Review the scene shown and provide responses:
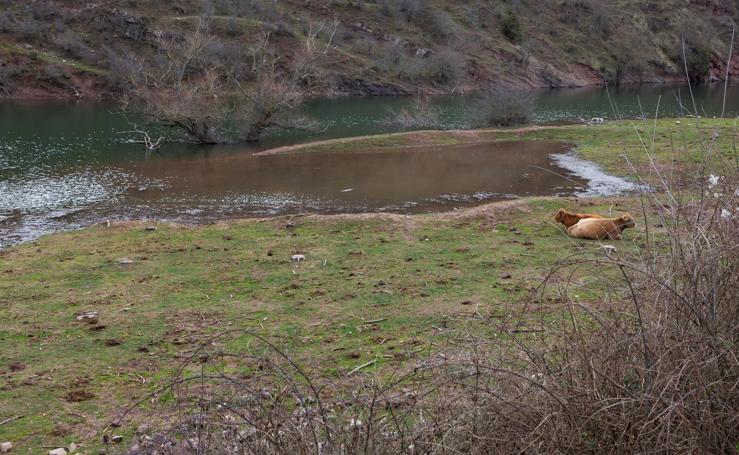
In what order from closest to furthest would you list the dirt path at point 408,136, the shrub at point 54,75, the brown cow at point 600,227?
1. the brown cow at point 600,227
2. the dirt path at point 408,136
3. the shrub at point 54,75

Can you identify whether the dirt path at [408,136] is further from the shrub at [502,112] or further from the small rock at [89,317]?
the small rock at [89,317]

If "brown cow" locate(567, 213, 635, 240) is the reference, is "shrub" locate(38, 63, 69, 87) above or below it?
above

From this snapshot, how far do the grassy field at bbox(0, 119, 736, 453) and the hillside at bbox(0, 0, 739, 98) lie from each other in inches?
1546

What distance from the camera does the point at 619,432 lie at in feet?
11.6

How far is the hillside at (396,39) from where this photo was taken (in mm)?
55841

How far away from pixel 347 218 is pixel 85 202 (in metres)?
7.98

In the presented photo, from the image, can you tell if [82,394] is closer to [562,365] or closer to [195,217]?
[562,365]

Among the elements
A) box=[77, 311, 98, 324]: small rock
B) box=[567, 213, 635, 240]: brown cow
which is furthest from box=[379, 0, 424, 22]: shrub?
box=[77, 311, 98, 324]: small rock

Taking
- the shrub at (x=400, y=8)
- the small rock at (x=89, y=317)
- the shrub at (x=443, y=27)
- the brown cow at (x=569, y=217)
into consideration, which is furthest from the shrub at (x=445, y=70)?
the small rock at (x=89, y=317)

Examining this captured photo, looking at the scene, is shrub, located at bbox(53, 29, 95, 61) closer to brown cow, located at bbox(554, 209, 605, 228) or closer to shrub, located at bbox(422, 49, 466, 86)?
shrub, located at bbox(422, 49, 466, 86)

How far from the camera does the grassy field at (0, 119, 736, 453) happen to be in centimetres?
652

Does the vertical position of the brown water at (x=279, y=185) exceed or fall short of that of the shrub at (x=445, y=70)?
it falls short

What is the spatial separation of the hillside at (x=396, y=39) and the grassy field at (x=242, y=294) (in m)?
39.3

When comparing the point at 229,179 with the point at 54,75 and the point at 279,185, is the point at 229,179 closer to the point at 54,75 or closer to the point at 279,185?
the point at 279,185
